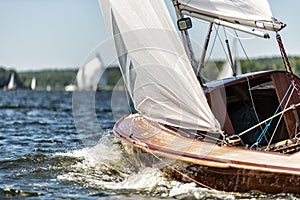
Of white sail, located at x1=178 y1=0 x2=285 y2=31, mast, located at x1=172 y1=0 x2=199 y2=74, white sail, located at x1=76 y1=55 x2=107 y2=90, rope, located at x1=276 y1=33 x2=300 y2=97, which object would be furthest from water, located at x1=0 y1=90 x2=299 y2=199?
white sail, located at x1=178 y1=0 x2=285 y2=31

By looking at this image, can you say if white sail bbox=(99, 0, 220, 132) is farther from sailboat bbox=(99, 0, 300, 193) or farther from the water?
the water

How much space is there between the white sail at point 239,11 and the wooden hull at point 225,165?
6.07ft

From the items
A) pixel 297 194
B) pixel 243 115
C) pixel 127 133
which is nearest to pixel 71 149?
pixel 127 133

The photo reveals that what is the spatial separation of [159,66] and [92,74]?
17.1 feet

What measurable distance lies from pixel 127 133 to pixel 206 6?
2315mm

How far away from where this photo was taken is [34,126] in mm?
17391

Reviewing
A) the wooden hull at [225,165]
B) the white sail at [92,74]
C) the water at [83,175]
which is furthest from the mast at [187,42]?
the water at [83,175]

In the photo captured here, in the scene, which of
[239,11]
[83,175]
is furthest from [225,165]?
[83,175]

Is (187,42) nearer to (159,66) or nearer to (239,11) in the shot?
(239,11)

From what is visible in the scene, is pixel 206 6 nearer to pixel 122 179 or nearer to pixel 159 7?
pixel 159 7

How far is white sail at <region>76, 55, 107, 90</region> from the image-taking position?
9.16 metres

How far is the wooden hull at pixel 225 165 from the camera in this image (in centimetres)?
655

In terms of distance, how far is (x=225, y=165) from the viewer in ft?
22.0

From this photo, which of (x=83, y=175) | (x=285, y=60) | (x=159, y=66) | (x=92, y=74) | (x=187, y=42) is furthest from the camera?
(x=92, y=74)
